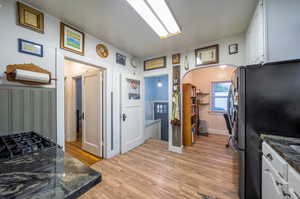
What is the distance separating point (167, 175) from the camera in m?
1.97

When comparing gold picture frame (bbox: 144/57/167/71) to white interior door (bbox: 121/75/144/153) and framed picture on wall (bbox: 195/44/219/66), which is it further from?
framed picture on wall (bbox: 195/44/219/66)

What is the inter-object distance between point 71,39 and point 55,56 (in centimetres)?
41

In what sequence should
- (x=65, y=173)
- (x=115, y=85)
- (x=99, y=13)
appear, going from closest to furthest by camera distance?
(x=65, y=173), (x=99, y=13), (x=115, y=85)

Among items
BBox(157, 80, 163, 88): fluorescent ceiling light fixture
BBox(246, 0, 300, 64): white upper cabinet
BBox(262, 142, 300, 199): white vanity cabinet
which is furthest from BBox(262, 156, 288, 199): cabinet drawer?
BBox(157, 80, 163, 88): fluorescent ceiling light fixture

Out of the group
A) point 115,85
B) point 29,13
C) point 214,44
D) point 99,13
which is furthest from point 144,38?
point 29,13

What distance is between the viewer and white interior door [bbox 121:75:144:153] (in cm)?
279

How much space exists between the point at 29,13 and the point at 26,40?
35cm

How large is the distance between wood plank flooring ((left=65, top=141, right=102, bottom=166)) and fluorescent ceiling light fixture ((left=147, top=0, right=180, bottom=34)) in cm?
285

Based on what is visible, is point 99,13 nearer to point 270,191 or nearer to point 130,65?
point 130,65

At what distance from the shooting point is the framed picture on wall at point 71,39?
1.78 metres

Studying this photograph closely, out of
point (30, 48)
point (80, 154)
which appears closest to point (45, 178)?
point (30, 48)

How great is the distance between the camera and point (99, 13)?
1.66 meters

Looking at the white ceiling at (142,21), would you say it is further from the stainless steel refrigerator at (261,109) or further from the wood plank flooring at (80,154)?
the wood plank flooring at (80,154)

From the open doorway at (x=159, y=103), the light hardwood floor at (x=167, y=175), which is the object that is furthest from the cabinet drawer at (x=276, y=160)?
the open doorway at (x=159, y=103)
